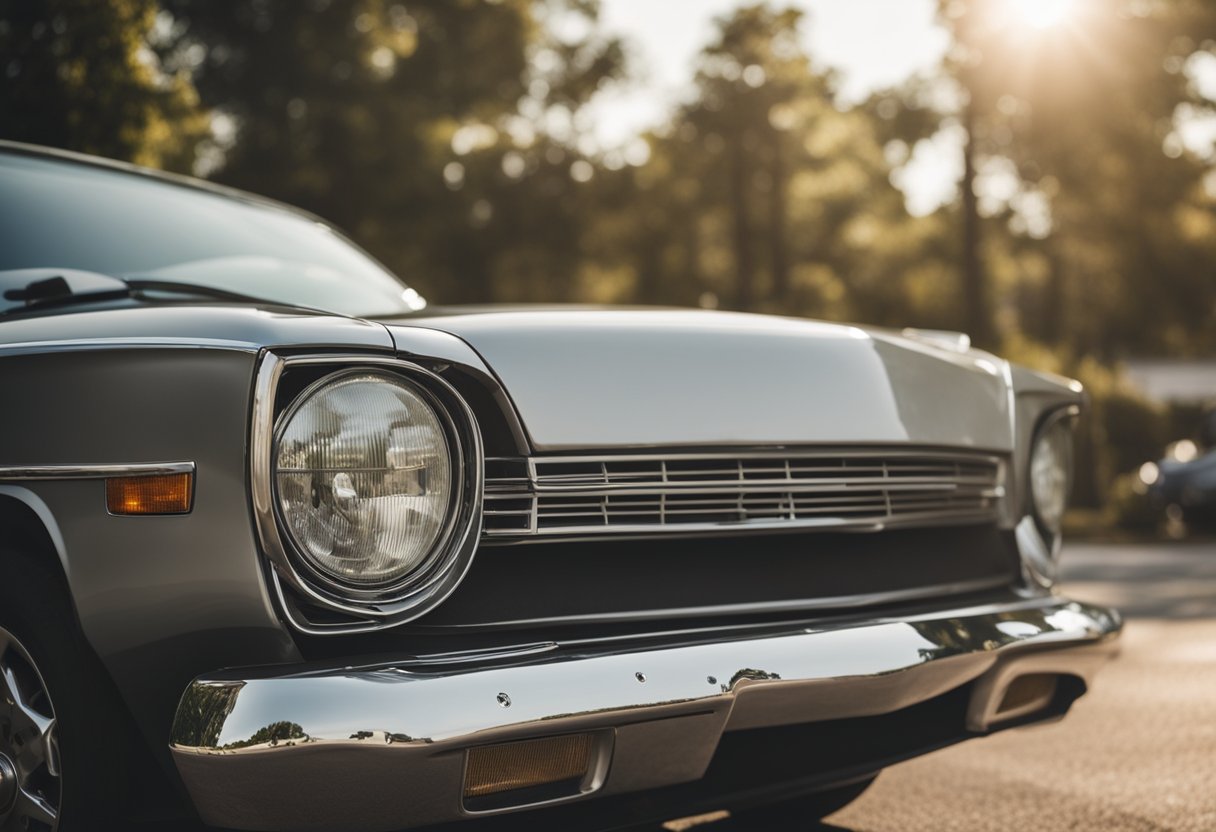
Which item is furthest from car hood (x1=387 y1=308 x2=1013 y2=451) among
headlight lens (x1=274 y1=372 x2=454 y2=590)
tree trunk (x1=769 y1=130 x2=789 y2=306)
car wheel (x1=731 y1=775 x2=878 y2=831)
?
tree trunk (x1=769 y1=130 x2=789 y2=306)

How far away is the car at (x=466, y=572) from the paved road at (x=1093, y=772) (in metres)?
0.82

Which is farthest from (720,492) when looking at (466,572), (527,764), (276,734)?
(276,734)

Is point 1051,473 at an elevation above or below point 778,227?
below

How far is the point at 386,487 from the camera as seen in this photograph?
2064 millimetres

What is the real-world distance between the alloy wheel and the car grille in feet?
2.45

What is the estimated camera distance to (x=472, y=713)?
6.14 feet

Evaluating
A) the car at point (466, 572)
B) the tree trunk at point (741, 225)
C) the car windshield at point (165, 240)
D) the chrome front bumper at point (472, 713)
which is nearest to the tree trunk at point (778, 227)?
the tree trunk at point (741, 225)

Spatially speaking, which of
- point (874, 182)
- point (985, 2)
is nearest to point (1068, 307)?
point (874, 182)

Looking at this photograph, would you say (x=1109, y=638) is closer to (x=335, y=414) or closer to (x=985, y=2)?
(x=335, y=414)

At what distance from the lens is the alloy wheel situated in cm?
A: 209

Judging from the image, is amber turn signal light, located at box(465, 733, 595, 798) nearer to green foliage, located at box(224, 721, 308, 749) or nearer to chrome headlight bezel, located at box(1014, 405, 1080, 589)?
green foliage, located at box(224, 721, 308, 749)

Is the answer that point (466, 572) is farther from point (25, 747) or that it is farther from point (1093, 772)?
point (1093, 772)

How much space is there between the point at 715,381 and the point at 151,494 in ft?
3.20

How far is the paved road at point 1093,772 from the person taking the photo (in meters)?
3.36
